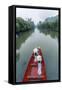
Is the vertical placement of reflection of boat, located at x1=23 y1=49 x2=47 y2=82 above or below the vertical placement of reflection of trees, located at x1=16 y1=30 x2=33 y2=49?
below

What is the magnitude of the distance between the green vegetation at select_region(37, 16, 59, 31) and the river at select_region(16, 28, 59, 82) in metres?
0.04

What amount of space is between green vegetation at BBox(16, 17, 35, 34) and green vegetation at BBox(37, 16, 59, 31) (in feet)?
0.23

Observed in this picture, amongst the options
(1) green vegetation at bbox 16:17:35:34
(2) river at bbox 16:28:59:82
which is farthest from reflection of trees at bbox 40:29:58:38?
(1) green vegetation at bbox 16:17:35:34

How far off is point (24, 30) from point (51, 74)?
426 millimetres

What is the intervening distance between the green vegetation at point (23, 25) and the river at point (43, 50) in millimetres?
52

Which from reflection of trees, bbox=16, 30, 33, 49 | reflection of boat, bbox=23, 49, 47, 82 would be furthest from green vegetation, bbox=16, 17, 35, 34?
reflection of boat, bbox=23, 49, 47, 82

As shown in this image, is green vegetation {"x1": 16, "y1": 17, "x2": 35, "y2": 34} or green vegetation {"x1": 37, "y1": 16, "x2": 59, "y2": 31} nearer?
green vegetation {"x1": 16, "y1": 17, "x2": 35, "y2": 34}

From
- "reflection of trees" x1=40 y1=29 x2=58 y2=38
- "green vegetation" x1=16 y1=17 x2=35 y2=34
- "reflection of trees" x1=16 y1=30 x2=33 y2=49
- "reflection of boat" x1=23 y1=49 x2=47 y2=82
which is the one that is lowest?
"reflection of boat" x1=23 y1=49 x2=47 y2=82

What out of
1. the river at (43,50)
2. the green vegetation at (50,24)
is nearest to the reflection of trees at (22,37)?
the river at (43,50)

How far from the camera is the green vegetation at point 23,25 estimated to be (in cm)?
283

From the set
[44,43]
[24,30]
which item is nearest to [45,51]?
[44,43]

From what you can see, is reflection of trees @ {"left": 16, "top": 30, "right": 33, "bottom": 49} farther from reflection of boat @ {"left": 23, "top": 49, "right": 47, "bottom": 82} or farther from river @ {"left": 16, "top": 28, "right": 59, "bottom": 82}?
reflection of boat @ {"left": 23, "top": 49, "right": 47, "bottom": 82}

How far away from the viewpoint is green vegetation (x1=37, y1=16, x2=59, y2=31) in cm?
294

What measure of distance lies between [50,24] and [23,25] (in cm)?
24
